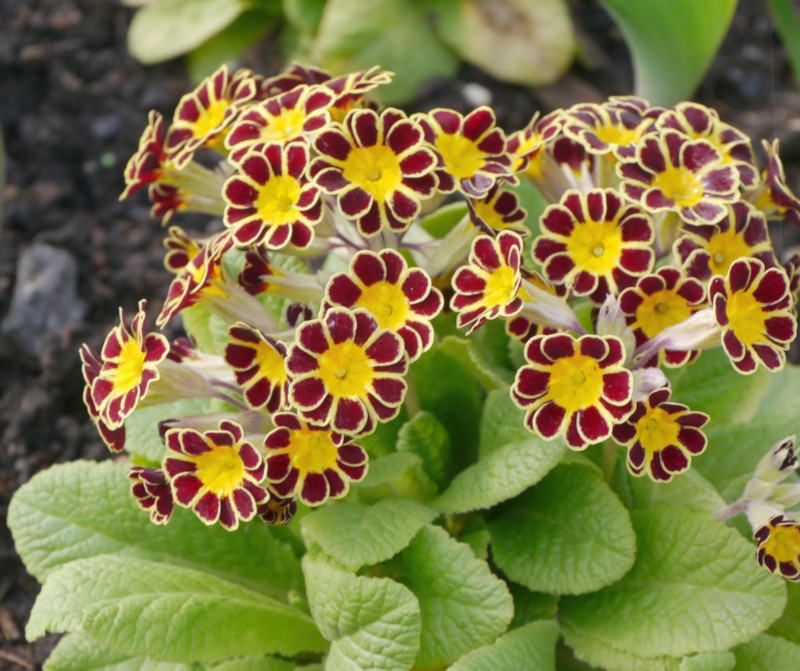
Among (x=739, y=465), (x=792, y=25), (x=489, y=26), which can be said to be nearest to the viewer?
(x=739, y=465)

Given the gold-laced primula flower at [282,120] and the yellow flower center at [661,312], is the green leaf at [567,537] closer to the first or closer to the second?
the yellow flower center at [661,312]

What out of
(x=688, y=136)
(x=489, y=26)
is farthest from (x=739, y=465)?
(x=489, y=26)

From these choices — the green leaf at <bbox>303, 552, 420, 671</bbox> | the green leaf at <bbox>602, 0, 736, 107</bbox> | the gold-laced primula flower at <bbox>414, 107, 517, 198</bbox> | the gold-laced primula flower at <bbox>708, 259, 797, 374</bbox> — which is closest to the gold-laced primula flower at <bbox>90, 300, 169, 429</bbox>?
the green leaf at <bbox>303, 552, 420, 671</bbox>

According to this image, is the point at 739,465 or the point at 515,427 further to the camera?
the point at 739,465

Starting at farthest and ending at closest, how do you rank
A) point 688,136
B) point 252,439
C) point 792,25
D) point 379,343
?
point 792,25, point 688,136, point 252,439, point 379,343

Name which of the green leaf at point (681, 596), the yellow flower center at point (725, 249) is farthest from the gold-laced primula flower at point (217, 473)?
the yellow flower center at point (725, 249)

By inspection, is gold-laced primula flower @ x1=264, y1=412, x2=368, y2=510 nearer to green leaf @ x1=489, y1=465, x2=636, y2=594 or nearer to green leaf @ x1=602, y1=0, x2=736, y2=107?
green leaf @ x1=489, y1=465, x2=636, y2=594

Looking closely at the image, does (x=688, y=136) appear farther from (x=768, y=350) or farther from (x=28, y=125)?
(x=28, y=125)
